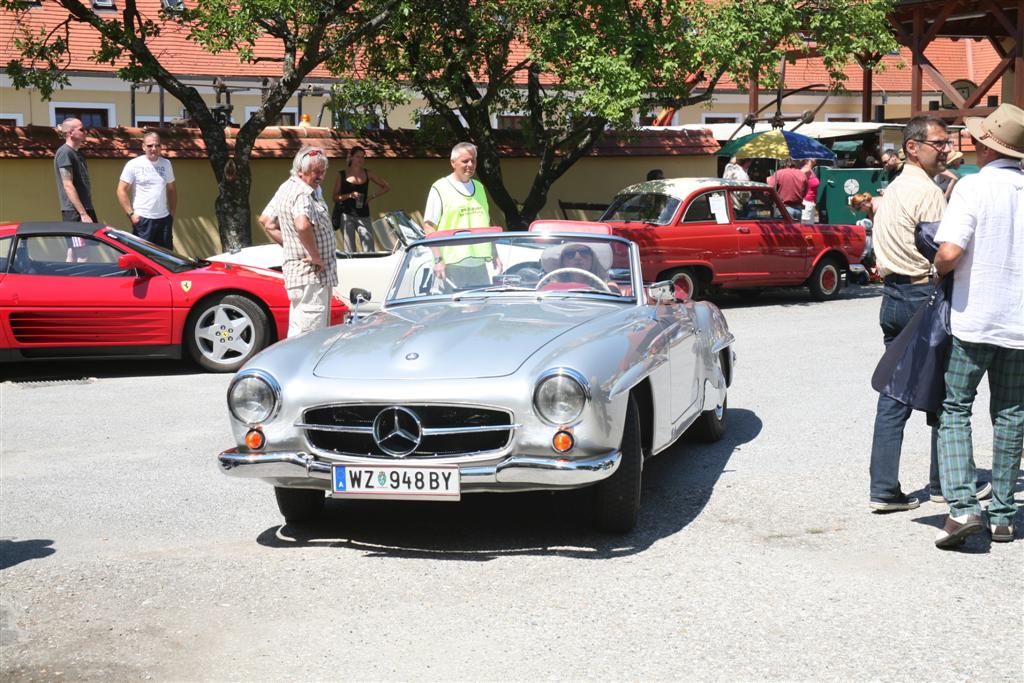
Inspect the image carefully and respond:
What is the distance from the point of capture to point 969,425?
5590mm

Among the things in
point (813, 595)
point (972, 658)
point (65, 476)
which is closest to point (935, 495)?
point (813, 595)

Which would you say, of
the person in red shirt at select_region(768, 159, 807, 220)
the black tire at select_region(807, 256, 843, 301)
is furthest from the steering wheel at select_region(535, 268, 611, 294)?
the person in red shirt at select_region(768, 159, 807, 220)

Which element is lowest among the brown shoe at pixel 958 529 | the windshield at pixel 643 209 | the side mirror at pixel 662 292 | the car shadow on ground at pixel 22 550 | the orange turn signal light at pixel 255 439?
the car shadow on ground at pixel 22 550

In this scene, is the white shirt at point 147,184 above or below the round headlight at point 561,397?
above

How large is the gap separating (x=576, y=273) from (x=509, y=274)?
36 centimetres

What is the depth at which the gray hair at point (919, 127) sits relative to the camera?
6199 millimetres

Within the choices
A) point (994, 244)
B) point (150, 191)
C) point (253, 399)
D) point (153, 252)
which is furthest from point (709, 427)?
point (150, 191)

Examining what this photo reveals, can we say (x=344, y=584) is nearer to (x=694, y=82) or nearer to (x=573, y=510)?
(x=573, y=510)

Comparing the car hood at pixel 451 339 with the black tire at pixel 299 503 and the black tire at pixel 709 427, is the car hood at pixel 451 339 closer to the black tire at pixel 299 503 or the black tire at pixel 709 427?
the black tire at pixel 299 503

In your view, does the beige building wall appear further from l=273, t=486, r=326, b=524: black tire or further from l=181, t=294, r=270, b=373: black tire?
l=273, t=486, r=326, b=524: black tire

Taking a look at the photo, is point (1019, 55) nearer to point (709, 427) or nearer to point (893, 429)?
point (709, 427)

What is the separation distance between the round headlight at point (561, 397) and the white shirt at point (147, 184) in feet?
32.5

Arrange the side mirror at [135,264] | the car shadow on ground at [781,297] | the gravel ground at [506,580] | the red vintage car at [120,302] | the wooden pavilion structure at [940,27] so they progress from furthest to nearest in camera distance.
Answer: the wooden pavilion structure at [940,27] < the car shadow on ground at [781,297] < the side mirror at [135,264] < the red vintage car at [120,302] < the gravel ground at [506,580]

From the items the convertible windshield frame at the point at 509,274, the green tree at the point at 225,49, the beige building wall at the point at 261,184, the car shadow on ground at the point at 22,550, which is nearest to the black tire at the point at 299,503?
the car shadow on ground at the point at 22,550
